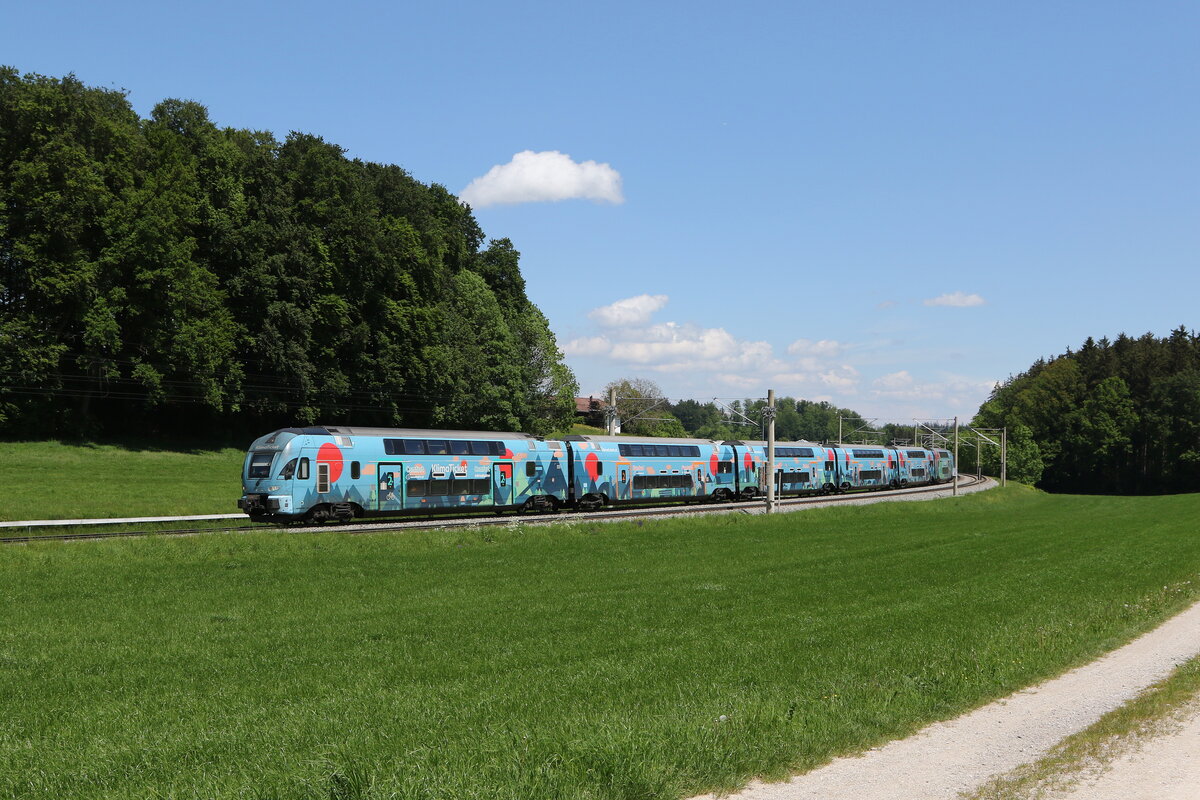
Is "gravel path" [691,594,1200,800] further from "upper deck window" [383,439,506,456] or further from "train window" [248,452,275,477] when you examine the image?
"train window" [248,452,275,477]

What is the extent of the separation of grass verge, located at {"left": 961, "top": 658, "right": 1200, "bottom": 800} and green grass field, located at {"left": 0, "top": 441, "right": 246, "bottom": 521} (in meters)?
37.6

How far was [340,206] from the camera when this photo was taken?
66.9m

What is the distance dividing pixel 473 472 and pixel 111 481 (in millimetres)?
21542

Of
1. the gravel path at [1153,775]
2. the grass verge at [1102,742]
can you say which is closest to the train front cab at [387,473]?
Answer: the grass verge at [1102,742]

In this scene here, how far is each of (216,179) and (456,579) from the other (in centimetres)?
4958

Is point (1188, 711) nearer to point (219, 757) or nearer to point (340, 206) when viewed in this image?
point (219, 757)

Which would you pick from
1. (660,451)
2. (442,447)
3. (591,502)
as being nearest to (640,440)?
(660,451)

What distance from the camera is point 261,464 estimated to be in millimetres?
34969

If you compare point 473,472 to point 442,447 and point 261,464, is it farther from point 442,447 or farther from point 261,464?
point 261,464

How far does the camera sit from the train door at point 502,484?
4119 centimetres

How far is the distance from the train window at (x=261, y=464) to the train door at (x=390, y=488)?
419cm

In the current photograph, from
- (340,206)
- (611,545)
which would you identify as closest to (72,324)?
(340,206)

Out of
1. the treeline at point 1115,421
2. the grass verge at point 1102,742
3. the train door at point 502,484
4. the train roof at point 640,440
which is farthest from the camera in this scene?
the treeline at point 1115,421

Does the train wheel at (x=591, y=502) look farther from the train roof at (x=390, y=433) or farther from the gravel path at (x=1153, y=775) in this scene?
the gravel path at (x=1153, y=775)
